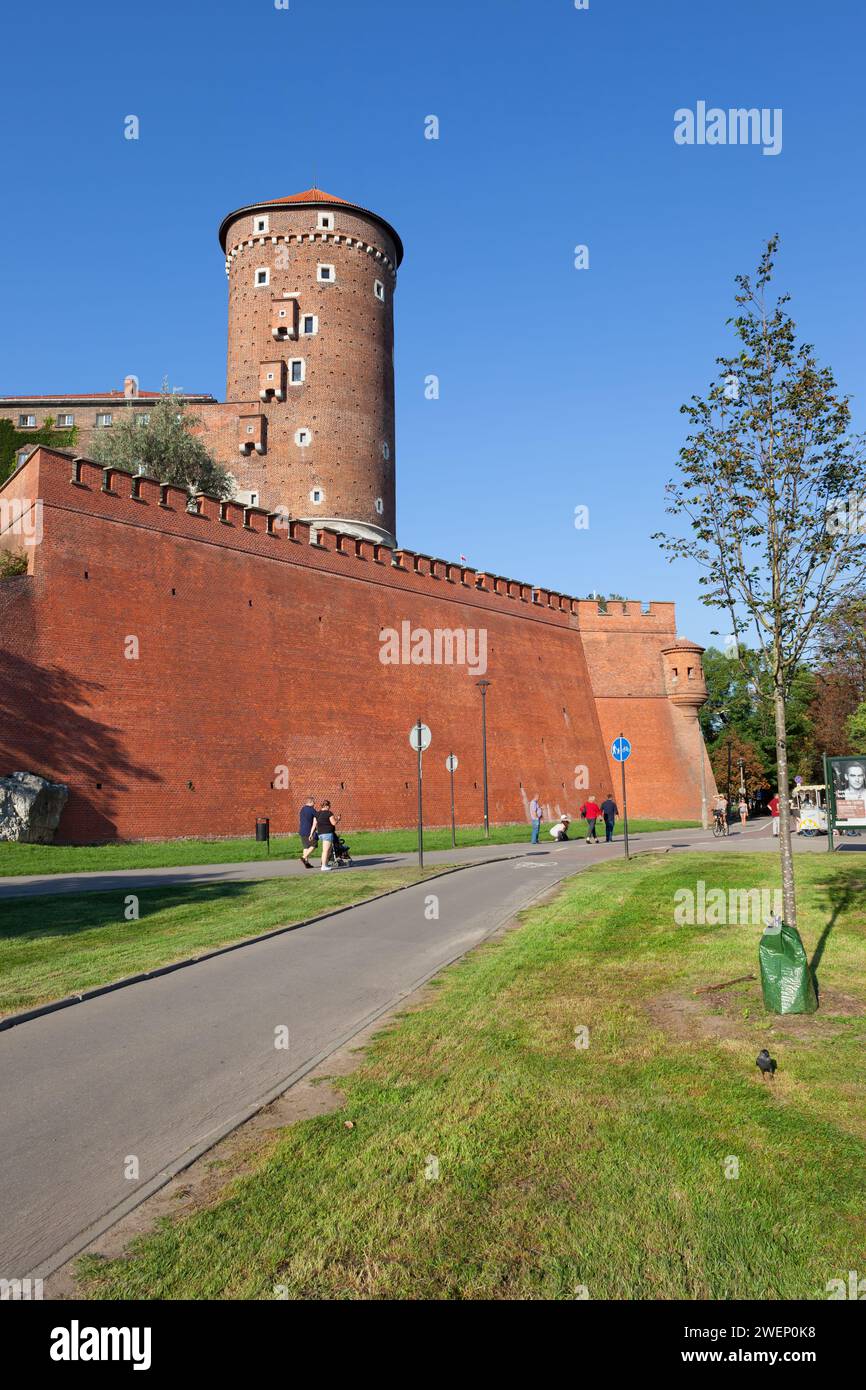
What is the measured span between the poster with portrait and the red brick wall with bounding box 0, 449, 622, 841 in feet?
55.7

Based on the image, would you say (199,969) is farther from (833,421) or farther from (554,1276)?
(833,421)

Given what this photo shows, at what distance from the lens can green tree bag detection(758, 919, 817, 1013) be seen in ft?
24.6

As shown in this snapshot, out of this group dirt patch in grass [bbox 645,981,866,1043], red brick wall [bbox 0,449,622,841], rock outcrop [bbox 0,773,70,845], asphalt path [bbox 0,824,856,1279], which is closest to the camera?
asphalt path [bbox 0,824,856,1279]

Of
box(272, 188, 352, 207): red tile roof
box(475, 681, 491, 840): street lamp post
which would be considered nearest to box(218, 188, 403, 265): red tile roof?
box(272, 188, 352, 207): red tile roof

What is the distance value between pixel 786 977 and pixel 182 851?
18.9m

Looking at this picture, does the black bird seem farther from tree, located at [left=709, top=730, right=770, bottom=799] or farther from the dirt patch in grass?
tree, located at [left=709, top=730, right=770, bottom=799]

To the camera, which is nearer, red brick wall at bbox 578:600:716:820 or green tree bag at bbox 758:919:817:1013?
green tree bag at bbox 758:919:817:1013

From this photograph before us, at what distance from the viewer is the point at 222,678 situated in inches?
1170

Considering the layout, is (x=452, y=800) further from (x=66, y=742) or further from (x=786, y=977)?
(x=786, y=977)

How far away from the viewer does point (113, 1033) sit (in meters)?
7.46

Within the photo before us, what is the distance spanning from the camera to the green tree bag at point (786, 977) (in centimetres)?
748

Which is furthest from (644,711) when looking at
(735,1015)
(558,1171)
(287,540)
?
(558,1171)
